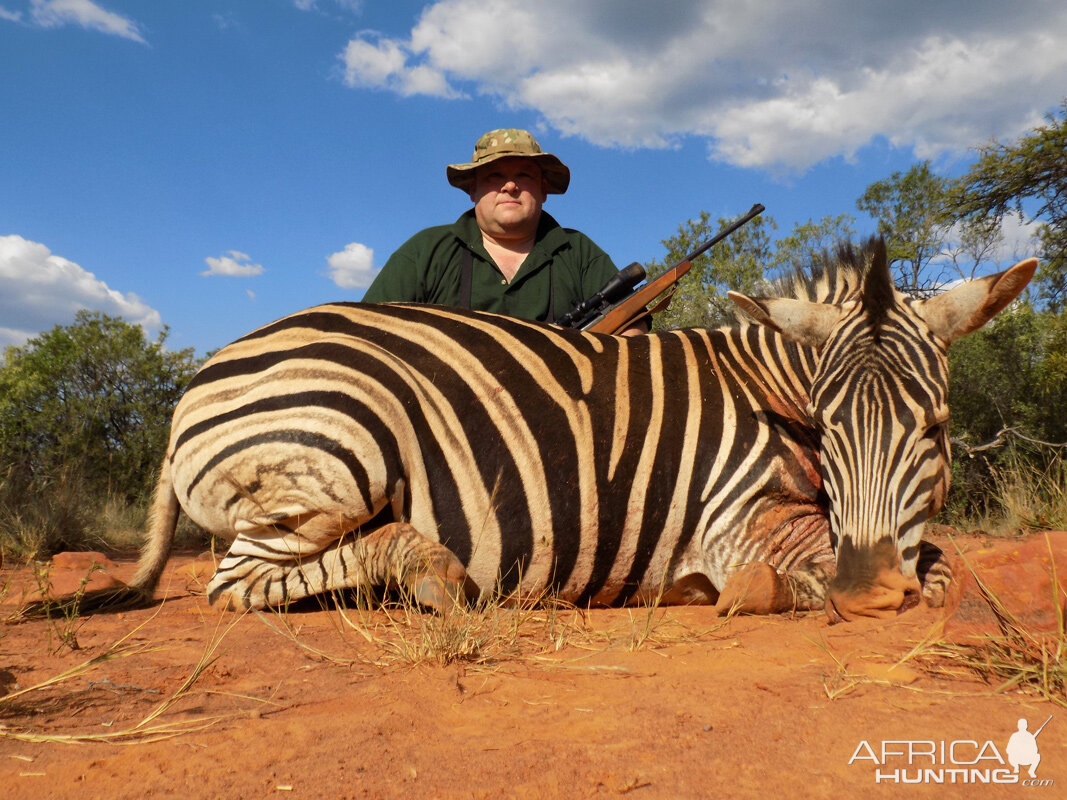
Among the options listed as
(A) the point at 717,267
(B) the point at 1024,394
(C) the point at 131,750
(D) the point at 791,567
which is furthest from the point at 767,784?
(A) the point at 717,267

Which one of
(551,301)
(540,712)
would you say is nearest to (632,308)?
(551,301)

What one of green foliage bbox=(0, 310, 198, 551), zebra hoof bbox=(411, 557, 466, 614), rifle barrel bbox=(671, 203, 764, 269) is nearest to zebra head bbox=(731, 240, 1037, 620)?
zebra hoof bbox=(411, 557, 466, 614)

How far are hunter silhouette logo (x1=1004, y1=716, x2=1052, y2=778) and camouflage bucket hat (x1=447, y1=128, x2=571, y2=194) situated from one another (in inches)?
201

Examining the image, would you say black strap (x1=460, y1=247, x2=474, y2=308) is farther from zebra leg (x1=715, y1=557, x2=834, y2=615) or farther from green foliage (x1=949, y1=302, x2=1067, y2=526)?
green foliage (x1=949, y1=302, x2=1067, y2=526)

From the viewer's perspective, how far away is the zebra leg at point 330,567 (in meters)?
3.22

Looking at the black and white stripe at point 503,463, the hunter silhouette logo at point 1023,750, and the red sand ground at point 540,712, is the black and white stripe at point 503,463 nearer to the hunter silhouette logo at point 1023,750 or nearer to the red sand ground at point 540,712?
the red sand ground at point 540,712

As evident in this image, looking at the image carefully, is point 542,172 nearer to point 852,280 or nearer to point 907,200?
point 852,280

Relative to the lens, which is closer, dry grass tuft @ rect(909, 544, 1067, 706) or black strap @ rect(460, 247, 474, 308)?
dry grass tuft @ rect(909, 544, 1067, 706)

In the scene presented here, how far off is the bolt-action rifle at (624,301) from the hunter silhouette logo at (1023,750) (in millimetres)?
3784

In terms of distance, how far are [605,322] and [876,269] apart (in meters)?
2.18

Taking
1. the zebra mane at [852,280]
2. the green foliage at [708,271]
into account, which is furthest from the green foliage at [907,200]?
the zebra mane at [852,280]

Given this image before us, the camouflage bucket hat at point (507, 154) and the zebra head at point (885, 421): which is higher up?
the camouflage bucket hat at point (507, 154)

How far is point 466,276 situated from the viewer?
6008 millimetres

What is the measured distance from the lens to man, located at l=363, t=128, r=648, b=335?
19.7 feet
